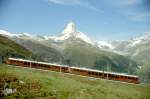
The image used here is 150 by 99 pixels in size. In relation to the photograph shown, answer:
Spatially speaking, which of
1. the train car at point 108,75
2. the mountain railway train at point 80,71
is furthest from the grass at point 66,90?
the mountain railway train at point 80,71

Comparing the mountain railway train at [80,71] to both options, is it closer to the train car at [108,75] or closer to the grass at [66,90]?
the train car at [108,75]

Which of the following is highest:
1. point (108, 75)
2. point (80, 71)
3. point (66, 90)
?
point (80, 71)

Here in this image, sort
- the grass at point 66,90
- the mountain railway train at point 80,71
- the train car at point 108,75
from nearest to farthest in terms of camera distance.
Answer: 1. the grass at point 66,90
2. the train car at point 108,75
3. the mountain railway train at point 80,71

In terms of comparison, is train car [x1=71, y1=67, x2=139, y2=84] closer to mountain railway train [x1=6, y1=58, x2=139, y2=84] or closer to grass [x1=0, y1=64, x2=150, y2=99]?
mountain railway train [x1=6, y1=58, x2=139, y2=84]

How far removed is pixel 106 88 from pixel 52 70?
18.8 metres

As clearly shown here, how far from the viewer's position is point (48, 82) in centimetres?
4509

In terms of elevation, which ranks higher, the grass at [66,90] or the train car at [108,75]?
the train car at [108,75]

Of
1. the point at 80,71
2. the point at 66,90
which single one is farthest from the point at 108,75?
the point at 66,90

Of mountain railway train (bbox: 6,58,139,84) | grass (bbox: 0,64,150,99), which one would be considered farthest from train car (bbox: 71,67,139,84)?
grass (bbox: 0,64,150,99)

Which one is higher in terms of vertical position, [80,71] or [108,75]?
[80,71]

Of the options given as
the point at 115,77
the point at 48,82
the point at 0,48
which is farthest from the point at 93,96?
the point at 0,48

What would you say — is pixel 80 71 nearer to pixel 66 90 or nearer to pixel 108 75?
pixel 108 75

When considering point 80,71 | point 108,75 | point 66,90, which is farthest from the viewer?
point 80,71

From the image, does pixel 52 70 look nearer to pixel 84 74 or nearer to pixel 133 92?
pixel 84 74
